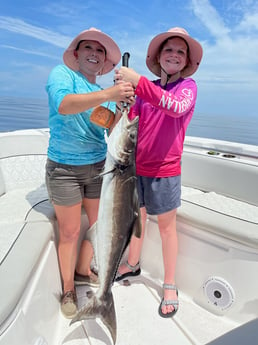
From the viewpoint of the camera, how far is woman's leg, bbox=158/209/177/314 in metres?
2.20

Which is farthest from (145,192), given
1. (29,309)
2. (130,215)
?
(29,309)

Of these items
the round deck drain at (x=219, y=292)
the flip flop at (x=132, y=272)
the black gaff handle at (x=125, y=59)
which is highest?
the black gaff handle at (x=125, y=59)

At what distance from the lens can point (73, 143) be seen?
191 cm

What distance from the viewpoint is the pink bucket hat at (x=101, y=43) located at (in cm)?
186

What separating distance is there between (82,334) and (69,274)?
17.5 inches

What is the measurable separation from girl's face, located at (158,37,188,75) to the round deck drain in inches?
67.9

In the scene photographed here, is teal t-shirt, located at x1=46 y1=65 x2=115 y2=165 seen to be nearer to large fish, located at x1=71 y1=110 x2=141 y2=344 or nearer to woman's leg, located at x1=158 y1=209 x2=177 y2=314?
large fish, located at x1=71 y1=110 x2=141 y2=344

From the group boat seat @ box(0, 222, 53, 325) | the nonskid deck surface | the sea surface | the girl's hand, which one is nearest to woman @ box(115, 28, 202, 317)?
the nonskid deck surface

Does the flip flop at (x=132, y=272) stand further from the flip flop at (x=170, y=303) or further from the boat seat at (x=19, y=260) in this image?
the boat seat at (x=19, y=260)

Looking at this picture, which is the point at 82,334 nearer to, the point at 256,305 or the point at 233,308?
the point at 233,308

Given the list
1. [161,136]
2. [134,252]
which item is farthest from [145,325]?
[161,136]

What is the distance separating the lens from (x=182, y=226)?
2393 millimetres

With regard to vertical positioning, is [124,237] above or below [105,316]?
above

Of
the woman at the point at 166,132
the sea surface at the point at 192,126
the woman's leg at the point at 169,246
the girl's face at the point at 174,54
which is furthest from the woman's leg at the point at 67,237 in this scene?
the sea surface at the point at 192,126
